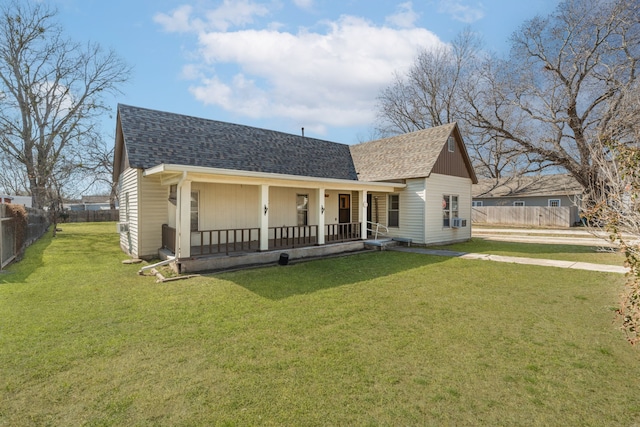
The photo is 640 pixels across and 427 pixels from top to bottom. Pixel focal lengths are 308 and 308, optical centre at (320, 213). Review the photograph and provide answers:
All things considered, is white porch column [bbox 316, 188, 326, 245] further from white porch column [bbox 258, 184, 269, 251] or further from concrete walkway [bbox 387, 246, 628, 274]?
concrete walkway [bbox 387, 246, 628, 274]

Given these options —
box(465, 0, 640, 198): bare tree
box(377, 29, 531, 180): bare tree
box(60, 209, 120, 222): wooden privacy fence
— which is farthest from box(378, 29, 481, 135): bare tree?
box(60, 209, 120, 222): wooden privacy fence

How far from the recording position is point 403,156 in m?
15.4

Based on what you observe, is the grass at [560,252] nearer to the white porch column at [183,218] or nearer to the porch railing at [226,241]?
the porch railing at [226,241]

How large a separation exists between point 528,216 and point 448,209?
16.8 metres

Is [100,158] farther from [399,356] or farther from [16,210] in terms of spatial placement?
[399,356]

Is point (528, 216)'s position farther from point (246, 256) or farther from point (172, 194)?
point (172, 194)

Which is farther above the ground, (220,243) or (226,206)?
(226,206)

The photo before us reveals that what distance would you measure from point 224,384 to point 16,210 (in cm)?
1279

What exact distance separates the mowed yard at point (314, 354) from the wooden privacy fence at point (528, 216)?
73.1ft

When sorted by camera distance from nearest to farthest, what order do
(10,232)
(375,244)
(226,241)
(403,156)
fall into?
(226,241) < (10,232) < (375,244) < (403,156)

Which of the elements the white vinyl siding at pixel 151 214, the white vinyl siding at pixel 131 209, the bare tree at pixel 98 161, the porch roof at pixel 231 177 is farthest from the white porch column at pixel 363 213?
the bare tree at pixel 98 161

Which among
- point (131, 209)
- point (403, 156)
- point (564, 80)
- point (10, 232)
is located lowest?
point (10, 232)

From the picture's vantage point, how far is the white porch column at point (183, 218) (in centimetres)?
805

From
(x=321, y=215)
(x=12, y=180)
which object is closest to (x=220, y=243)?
(x=321, y=215)
